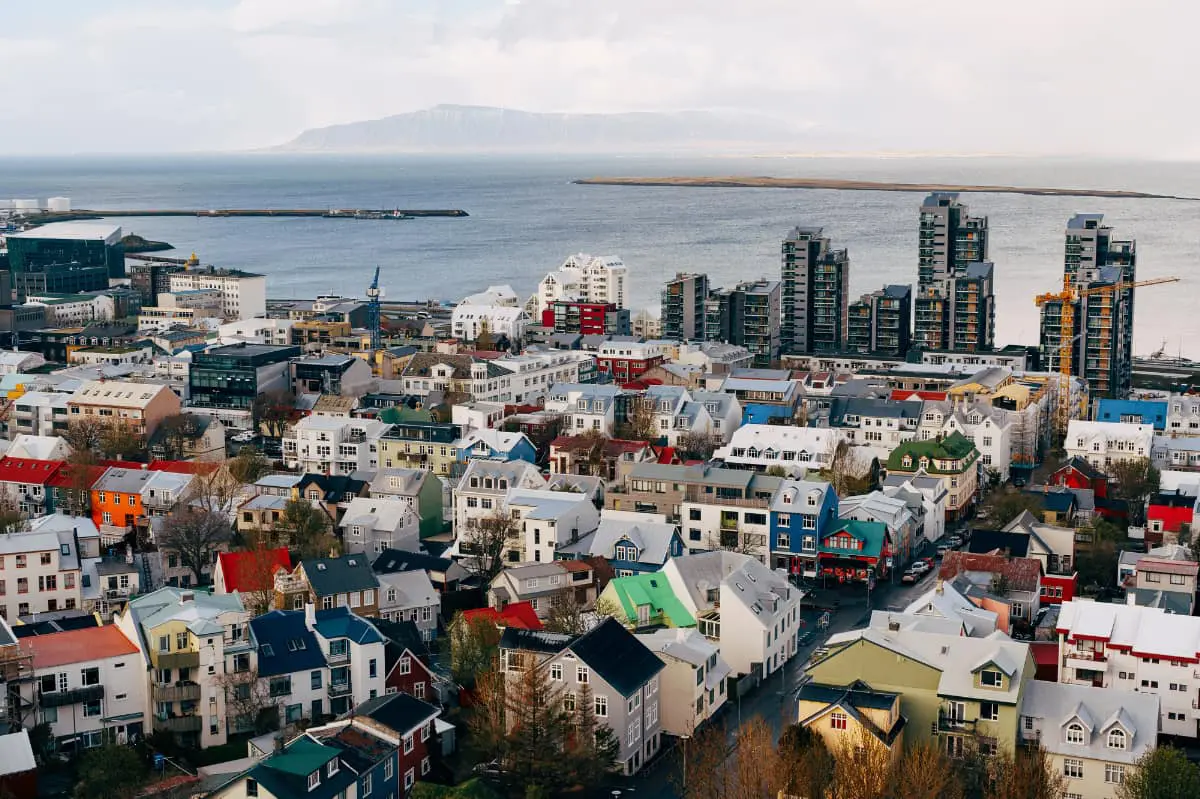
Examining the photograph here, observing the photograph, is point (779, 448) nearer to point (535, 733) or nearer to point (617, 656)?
point (617, 656)

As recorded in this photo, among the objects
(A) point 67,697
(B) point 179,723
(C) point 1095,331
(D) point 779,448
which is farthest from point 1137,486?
(A) point 67,697

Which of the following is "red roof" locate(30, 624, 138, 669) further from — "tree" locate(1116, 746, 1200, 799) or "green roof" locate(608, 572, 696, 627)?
"tree" locate(1116, 746, 1200, 799)

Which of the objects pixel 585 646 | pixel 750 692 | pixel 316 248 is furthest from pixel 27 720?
pixel 316 248

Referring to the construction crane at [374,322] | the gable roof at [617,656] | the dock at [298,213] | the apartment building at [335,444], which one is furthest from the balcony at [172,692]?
the dock at [298,213]

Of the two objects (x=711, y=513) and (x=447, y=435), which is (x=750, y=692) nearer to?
(x=711, y=513)

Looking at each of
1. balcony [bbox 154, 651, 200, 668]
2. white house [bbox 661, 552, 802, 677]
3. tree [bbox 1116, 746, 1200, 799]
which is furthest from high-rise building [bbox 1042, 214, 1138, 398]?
balcony [bbox 154, 651, 200, 668]

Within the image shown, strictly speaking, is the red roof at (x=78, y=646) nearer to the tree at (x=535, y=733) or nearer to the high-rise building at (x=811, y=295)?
the tree at (x=535, y=733)

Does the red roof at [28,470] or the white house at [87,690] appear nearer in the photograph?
the white house at [87,690]
